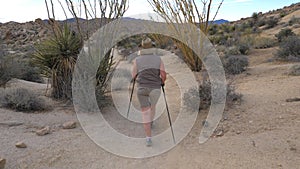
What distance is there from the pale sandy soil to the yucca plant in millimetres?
825

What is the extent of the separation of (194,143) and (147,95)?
109 cm

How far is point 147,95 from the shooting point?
471 centimetres

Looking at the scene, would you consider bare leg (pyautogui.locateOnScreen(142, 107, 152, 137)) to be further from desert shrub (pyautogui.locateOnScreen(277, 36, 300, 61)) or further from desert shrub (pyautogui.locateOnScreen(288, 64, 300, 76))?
desert shrub (pyautogui.locateOnScreen(277, 36, 300, 61))

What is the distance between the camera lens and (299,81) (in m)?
7.06

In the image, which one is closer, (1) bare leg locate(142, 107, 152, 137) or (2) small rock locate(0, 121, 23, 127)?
(1) bare leg locate(142, 107, 152, 137)

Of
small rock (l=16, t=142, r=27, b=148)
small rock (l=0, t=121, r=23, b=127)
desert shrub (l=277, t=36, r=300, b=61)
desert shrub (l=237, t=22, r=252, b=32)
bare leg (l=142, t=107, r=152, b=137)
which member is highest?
desert shrub (l=237, t=22, r=252, b=32)

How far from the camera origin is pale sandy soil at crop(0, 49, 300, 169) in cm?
380

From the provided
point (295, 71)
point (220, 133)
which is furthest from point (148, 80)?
point (295, 71)

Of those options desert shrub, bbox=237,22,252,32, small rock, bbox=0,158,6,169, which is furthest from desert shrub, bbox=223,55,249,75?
desert shrub, bbox=237,22,252,32

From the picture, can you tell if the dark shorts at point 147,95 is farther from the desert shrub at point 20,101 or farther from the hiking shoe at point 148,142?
the desert shrub at point 20,101

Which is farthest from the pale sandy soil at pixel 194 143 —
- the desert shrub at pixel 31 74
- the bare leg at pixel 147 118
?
the desert shrub at pixel 31 74

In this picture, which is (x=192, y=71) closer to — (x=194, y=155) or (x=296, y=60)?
(x=296, y=60)

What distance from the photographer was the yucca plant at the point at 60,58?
6.75 m

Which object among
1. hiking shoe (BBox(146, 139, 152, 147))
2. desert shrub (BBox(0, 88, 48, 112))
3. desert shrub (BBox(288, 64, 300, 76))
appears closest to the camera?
hiking shoe (BBox(146, 139, 152, 147))
